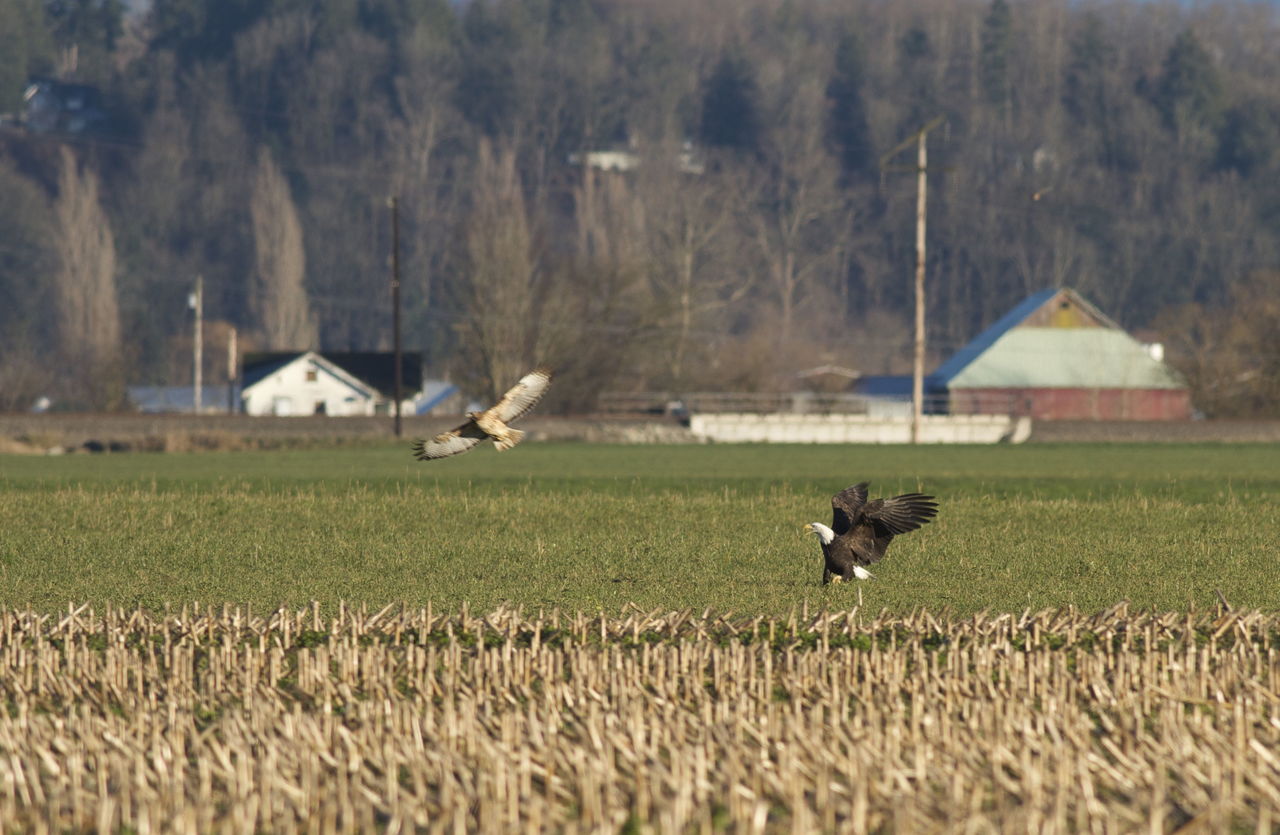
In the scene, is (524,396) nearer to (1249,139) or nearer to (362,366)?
(362,366)

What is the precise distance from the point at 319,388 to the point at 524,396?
93.1 meters

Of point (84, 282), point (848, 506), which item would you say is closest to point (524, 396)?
point (848, 506)

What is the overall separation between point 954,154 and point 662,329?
3318 inches

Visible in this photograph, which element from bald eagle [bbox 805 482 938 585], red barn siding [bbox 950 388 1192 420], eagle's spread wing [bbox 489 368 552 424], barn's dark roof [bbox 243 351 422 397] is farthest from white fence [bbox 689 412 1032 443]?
eagle's spread wing [bbox 489 368 552 424]

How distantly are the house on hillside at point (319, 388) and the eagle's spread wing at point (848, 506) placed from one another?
88.4 metres

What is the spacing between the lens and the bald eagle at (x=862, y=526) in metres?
19.4

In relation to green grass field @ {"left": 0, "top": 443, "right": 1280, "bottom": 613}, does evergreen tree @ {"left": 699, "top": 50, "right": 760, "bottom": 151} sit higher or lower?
higher

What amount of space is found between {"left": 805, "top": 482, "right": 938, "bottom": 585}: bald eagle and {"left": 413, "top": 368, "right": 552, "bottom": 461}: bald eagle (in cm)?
387

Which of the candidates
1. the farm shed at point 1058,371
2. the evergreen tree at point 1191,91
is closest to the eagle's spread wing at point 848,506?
the farm shed at point 1058,371

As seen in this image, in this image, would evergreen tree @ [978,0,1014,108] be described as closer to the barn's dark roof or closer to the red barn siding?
the barn's dark roof

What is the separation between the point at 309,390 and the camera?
357ft

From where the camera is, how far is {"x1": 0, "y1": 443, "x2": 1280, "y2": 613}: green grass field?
67.1ft

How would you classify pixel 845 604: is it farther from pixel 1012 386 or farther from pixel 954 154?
pixel 954 154

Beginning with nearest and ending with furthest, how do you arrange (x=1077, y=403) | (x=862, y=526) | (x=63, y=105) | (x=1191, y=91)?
(x=862, y=526) < (x=1077, y=403) < (x=1191, y=91) < (x=63, y=105)
